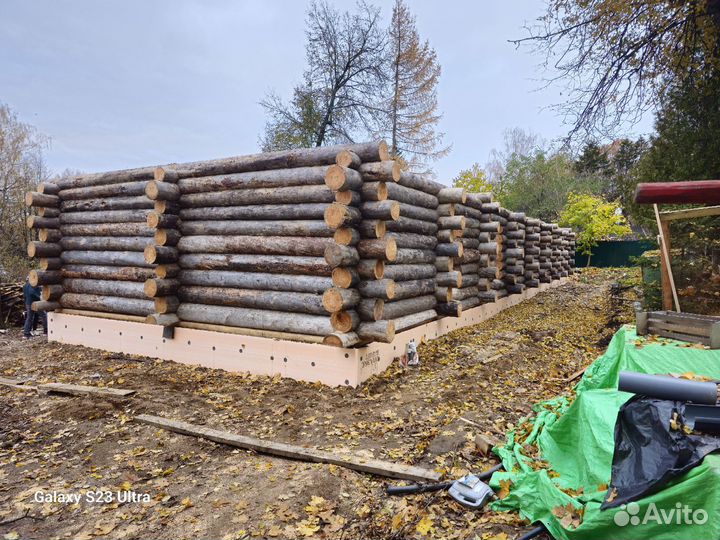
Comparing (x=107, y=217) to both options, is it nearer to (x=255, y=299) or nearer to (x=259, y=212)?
(x=259, y=212)

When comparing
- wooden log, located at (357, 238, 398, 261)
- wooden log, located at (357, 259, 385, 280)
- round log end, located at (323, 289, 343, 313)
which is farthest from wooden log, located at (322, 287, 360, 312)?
wooden log, located at (357, 238, 398, 261)

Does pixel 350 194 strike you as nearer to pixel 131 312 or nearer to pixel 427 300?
pixel 427 300

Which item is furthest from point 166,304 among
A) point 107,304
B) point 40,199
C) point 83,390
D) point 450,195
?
point 450,195

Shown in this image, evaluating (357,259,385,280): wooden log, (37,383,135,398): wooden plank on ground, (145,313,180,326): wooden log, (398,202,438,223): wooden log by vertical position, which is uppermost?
(398,202,438,223): wooden log

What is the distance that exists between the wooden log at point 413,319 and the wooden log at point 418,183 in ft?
8.61

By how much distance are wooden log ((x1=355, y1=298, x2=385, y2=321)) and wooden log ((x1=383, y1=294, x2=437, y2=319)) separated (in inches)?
30.0

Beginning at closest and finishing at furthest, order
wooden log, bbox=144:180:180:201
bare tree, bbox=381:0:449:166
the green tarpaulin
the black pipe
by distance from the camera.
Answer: the green tarpaulin → the black pipe → wooden log, bbox=144:180:180:201 → bare tree, bbox=381:0:449:166

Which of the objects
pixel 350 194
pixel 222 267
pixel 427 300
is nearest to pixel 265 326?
pixel 222 267

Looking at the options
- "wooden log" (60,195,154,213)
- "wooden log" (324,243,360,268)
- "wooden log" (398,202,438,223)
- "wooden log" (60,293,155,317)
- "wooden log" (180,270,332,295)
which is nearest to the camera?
"wooden log" (324,243,360,268)

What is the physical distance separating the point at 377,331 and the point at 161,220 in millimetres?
4680

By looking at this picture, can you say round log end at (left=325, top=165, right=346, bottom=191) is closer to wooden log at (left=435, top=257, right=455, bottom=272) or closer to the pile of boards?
the pile of boards

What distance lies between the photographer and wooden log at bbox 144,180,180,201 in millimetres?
8094

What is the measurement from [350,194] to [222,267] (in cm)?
305

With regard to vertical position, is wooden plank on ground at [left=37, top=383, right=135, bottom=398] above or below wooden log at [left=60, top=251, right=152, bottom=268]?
below
